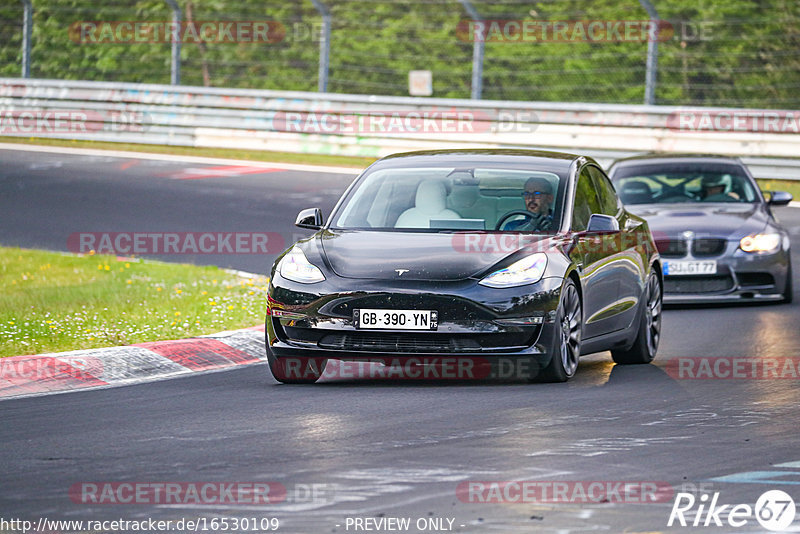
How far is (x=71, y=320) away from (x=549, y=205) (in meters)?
3.97

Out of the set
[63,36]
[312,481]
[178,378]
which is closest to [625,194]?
[178,378]

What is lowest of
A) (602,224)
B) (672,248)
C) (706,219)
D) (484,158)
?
(672,248)

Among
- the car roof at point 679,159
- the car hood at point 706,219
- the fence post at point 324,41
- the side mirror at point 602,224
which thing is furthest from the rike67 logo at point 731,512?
the fence post at point 324,41

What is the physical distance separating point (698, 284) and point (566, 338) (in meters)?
5.27

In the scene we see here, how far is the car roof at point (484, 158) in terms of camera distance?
34.9 ft

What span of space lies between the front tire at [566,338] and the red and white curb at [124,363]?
234 cm

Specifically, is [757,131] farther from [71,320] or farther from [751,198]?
[71,320]

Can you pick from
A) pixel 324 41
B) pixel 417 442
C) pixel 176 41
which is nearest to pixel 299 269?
pixel 417 442

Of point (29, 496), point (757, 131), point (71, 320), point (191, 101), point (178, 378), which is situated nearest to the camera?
point (29, 496)

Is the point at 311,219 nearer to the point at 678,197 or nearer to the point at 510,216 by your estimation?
the point at 510,216

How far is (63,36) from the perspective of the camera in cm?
3428

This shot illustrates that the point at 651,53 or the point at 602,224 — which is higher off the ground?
the point at 651,53

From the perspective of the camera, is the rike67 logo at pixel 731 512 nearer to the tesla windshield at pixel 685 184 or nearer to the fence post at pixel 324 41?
the tesla windshield at pixel 685 184

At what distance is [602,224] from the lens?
33.5ft
